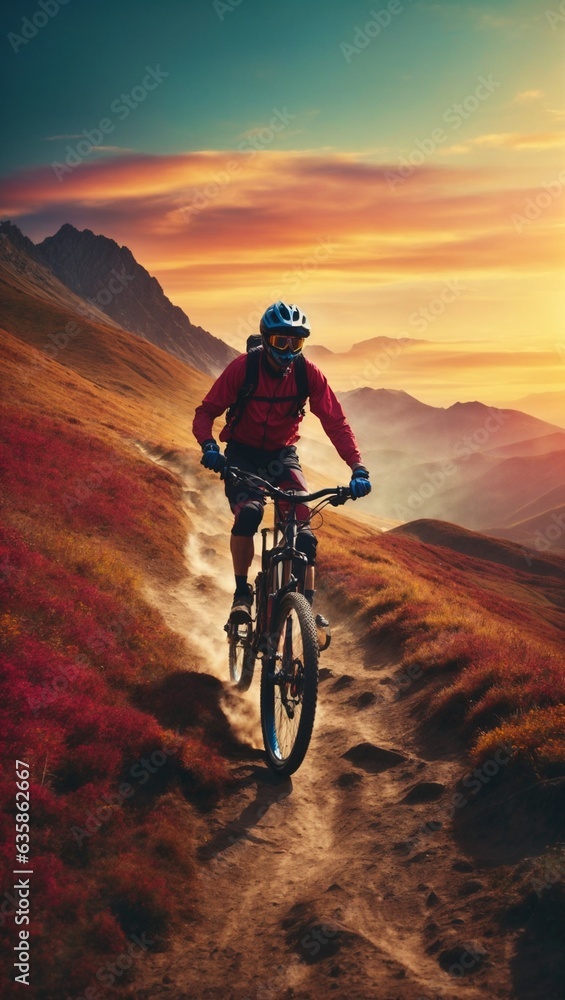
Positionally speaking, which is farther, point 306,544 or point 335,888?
point 306,544

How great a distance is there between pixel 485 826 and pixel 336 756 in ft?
9.85

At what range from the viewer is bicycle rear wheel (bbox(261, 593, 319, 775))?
7.36 m

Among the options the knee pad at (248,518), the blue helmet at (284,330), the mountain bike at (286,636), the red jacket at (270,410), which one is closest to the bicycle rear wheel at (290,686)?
the mountain bike at (286,636)

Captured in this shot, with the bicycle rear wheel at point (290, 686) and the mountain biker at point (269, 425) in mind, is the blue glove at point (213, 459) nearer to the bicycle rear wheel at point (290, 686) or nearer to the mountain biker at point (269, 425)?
the mountain biker at point (269, 425)

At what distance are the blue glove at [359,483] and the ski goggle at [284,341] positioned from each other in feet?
6.07

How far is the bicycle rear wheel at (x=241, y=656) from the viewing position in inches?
387

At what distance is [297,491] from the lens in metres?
9.10

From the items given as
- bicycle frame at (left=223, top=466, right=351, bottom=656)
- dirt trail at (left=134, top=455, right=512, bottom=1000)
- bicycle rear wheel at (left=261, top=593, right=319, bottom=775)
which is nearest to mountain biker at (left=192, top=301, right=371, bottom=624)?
bicycle frame at (left=223, top=466, right=351, bottom=656)

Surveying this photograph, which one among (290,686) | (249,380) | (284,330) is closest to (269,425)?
(249,380)

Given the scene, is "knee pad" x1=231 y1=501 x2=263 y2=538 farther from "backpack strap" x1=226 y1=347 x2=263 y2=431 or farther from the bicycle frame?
"backpack strap" x1=226 y1=347 x2=263 y2=431

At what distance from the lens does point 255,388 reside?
30.7ft

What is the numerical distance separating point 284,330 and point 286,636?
12.9 ft

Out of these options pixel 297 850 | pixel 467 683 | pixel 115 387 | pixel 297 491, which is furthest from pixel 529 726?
pixel 115 387

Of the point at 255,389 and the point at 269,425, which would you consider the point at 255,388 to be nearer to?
the point at 255,389
